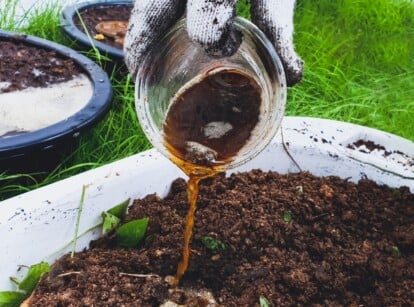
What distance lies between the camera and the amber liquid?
139cm

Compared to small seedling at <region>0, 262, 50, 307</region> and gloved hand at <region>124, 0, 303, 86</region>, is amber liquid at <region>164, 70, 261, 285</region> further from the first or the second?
small seedling at <region>0, 262, 50, 307</region>

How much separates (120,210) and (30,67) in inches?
38.3

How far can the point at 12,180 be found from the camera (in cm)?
199

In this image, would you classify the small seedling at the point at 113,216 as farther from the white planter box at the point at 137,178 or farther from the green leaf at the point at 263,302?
the green leaf at the point at 263,302

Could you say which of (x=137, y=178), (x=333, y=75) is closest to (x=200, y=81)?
(x=137, y=178)

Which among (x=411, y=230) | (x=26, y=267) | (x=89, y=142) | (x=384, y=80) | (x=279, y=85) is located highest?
(x=279, y=85)

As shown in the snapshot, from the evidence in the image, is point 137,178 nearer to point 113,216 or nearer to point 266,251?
point 113,216

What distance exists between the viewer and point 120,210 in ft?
5.10

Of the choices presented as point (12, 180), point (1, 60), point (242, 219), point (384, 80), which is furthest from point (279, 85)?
point (384, 80)

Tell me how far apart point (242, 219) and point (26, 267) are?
1.53 ft

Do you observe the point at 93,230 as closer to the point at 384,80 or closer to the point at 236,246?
the point at 236,246

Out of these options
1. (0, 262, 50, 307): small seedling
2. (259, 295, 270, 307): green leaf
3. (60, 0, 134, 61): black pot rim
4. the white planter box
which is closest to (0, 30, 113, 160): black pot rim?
(60, 0, 134, 61): black pot rim

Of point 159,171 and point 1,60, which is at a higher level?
point 159,171

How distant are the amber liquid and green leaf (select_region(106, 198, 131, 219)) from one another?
0.21 meters
